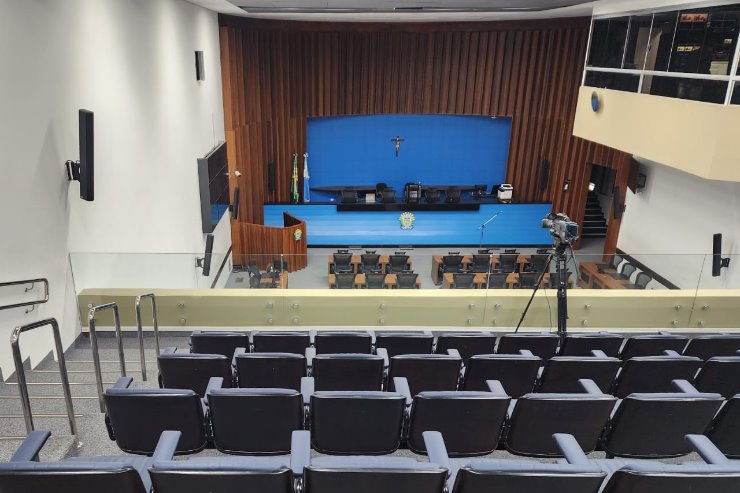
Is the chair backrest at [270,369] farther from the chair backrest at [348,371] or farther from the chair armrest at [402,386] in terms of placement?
the chair armrest at [402,386]

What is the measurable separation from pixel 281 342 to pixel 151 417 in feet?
5.16

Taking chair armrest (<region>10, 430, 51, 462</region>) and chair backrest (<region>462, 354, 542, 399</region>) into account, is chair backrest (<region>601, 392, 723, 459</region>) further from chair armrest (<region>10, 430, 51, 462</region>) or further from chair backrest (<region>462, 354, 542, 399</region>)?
chair armrest (<region>10, 430, 51, 462</region>)

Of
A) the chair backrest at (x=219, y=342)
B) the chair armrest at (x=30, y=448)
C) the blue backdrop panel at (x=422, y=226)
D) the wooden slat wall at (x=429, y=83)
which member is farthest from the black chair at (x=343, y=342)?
the blue backdrop panel at (x=422, y=226)

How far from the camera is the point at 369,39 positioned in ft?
46.5

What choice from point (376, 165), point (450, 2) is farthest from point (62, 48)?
point (376, 165)

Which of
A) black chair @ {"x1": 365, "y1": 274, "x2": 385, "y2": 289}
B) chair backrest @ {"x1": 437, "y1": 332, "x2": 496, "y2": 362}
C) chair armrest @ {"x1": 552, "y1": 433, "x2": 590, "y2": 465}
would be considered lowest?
black chair @ {"x1": 365, "y1": 274, "x2": 385, "y2": 289}

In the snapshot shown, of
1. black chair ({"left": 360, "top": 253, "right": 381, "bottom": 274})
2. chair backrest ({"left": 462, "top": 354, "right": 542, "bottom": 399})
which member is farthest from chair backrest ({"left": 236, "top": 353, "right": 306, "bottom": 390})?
black chair ({"left": 360, "top": 253, "right": 381, "bottom": 274})

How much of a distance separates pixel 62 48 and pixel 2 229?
1.99 metres

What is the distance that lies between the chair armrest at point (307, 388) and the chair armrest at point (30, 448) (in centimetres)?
139

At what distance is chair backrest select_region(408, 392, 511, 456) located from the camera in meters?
2.93

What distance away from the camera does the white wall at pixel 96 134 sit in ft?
14.2

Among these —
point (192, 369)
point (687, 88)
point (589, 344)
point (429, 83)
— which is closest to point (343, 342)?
point (192, 369)

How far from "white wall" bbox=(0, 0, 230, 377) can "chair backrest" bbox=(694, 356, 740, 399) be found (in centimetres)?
548

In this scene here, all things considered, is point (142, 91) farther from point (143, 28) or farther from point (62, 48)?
point (62, 48)
